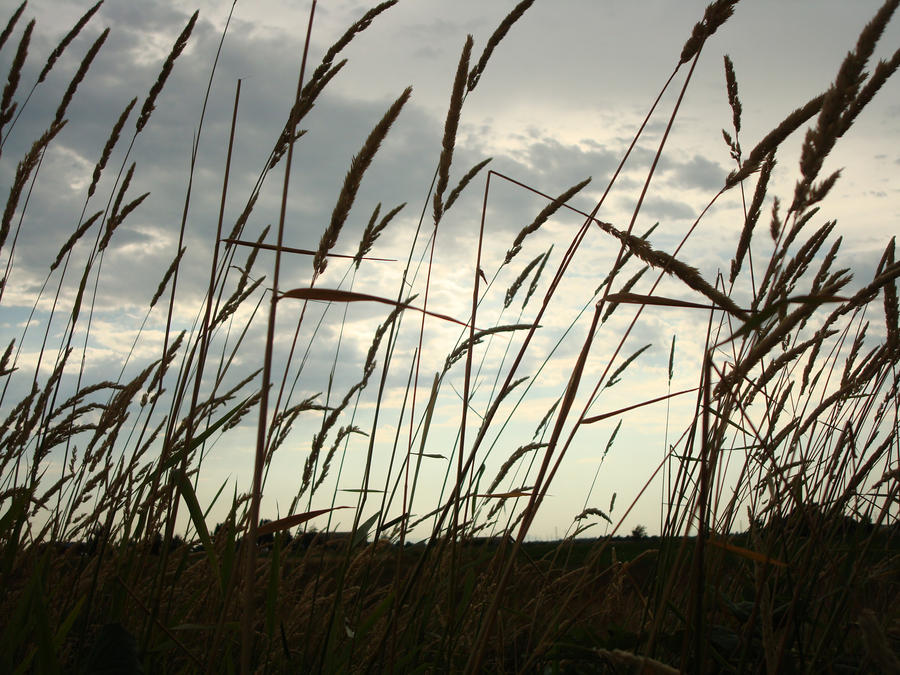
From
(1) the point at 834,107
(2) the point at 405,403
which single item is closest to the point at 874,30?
(1) the point at 834,107

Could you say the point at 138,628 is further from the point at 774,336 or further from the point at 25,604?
the point at 774,336

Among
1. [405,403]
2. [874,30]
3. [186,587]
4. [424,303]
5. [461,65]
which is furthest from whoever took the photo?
[186,587]

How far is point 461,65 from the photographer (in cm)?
136

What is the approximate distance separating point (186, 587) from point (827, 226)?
7.73ft

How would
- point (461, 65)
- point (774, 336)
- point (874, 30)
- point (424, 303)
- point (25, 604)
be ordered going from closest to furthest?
1. point (874, 30)
2. point (774, 336)
3. point (25, 604)
4. point (461, 65)
5. point (424, 303)

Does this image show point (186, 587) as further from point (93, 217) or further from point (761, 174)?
point (761, 174)

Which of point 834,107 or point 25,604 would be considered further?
point 25,604

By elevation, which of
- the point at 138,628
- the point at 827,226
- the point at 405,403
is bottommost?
the point at 138,628

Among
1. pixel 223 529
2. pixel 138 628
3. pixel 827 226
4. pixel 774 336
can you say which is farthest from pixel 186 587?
pixel 827 226

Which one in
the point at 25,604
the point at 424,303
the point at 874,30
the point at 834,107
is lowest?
the point at 25,604

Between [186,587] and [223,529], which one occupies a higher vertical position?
[223,529]

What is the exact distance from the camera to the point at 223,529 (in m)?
2.31

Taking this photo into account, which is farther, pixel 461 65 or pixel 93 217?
pixel 93 217

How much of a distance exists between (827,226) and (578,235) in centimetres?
100
